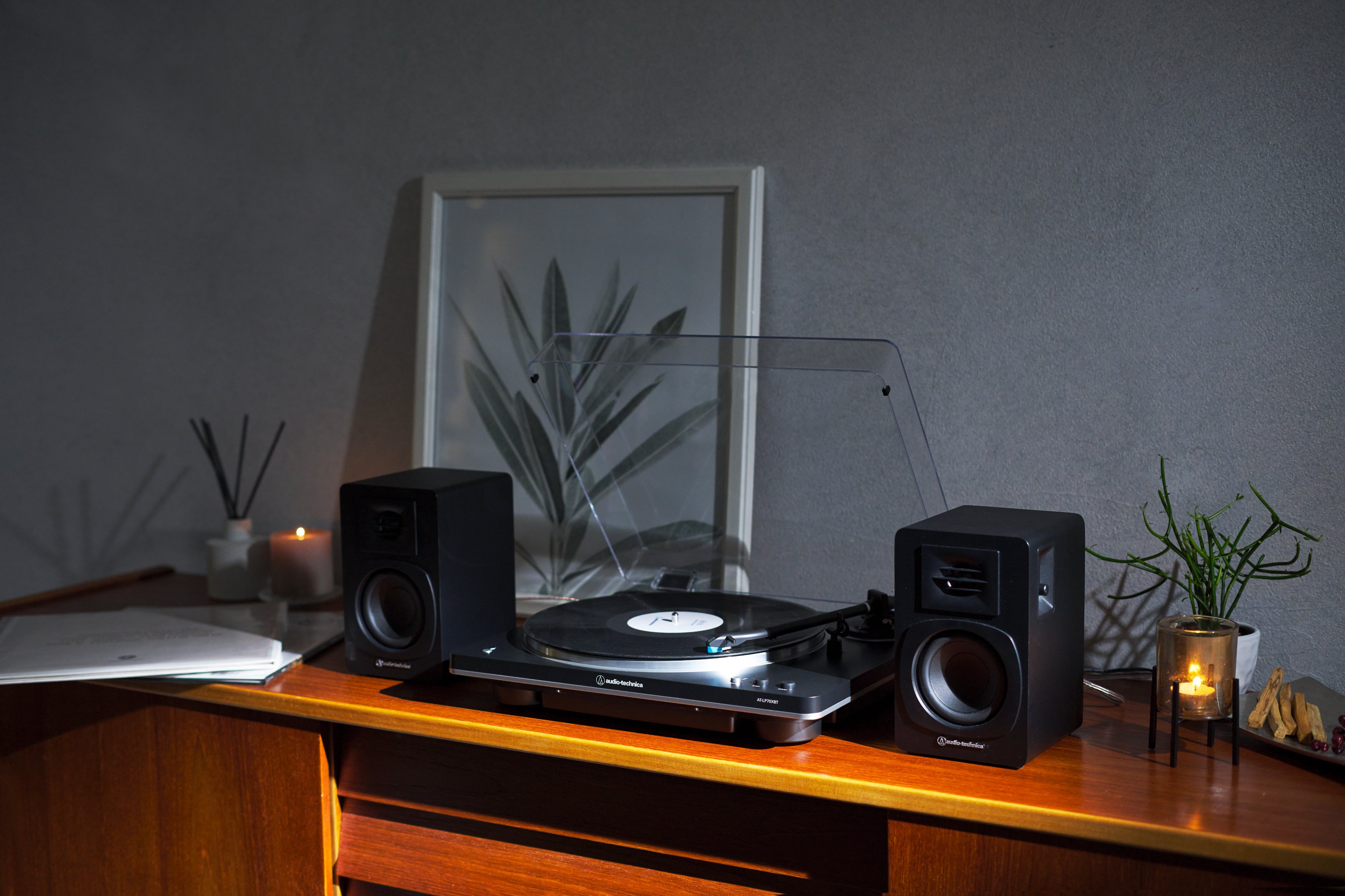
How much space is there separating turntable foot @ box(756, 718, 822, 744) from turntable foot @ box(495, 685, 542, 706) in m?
0.28

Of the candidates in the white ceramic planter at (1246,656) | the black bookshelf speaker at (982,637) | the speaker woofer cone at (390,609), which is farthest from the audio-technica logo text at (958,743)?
the speaker woofer cone at (390,609)

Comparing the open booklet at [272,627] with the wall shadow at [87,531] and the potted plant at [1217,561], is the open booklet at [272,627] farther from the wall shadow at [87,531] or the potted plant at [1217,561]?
the potted plant at [1217,561]

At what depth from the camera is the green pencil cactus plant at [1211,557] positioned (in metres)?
1.30

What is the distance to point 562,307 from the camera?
172cm

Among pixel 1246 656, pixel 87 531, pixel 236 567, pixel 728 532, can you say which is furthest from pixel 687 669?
pixel 87 531

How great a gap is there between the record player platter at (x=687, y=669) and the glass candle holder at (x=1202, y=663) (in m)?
0.33

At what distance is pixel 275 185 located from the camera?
1.93m

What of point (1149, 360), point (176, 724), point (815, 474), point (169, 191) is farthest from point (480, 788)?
point (169, 191)

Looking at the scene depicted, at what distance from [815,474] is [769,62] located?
0.65 m

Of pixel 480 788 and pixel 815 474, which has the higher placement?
pixel 815 474

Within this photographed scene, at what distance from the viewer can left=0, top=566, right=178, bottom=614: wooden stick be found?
5.86ft

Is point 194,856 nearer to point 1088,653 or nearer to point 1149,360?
point 1088,653

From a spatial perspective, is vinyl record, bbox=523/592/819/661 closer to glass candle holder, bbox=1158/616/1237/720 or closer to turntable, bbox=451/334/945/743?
turntable, bbox=451/334/945/743

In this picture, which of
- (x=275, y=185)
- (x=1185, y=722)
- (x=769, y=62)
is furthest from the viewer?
(x=275, y=185)
